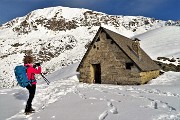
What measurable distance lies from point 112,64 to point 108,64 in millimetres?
409

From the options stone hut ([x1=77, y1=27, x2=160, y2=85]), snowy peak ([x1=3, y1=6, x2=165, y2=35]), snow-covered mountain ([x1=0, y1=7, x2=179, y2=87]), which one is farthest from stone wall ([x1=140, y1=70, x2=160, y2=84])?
snowy peak ([x1=3, y1=6, x2=165, y2=35])

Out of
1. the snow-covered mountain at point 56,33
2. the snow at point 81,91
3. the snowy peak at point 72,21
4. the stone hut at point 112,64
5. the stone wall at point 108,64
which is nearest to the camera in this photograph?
the snow at point 81,91

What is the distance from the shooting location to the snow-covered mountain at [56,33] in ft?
192

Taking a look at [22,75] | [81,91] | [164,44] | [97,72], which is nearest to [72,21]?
[164,44]

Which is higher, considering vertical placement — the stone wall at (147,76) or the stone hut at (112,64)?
the stone hut at (112,64)

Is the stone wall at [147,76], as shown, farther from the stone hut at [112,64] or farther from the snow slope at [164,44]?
the snow slope at [164,44]

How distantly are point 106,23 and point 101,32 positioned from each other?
7557 cm

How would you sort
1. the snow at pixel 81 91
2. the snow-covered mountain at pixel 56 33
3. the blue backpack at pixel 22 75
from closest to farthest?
1. the snow at pixel 81 91
2. the blue backpack at pixel 22 75
3. the snow-covered mountain at pixel 56 33

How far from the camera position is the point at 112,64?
73.3 feet

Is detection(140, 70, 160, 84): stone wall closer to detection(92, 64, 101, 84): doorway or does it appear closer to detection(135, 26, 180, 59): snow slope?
detection(92, 64, 101, 84): doorway

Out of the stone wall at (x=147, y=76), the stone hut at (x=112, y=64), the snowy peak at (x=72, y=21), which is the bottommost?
the stone wall at (x=147, y=76)

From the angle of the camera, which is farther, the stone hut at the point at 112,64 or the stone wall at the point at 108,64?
the stone wall at the point at 108,64

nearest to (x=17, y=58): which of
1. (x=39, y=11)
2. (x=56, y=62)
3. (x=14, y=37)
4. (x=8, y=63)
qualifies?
(x=8, y=63)

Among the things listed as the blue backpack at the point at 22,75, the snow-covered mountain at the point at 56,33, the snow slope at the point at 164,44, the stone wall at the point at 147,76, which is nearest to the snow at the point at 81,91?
the snow slope at the point at 164,44
